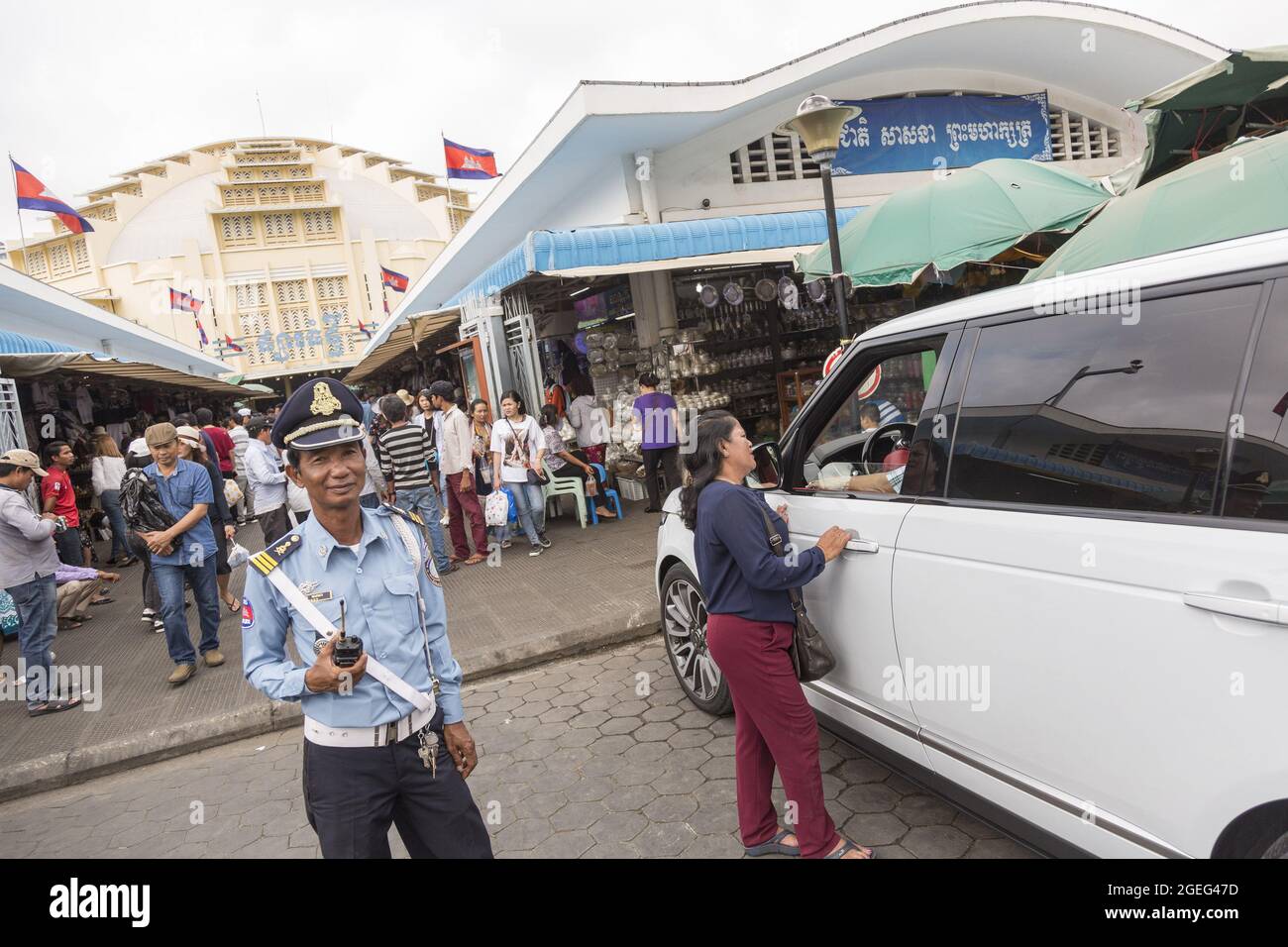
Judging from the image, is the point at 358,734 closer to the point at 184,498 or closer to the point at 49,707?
the point at 184,498

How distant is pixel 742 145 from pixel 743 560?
383 inches

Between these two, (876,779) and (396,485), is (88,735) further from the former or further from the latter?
(876,779)

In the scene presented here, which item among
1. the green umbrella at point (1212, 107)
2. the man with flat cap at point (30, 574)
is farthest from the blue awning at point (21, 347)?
the green umbrella at point (1212, 107)

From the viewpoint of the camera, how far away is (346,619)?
2182mm

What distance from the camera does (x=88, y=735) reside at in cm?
525

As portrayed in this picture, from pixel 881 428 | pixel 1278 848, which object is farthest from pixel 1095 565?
pixel 881 428

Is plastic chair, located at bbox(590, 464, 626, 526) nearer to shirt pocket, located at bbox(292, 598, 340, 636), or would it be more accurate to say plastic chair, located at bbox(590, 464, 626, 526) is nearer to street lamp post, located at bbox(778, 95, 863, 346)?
street lamp post, located at bbox(778, 95, 863, 346)

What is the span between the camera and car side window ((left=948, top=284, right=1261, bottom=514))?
1.92 metres

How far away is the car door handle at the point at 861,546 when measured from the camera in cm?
287

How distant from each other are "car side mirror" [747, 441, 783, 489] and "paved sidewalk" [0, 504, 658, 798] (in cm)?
244

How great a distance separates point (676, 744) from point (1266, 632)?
2.87 metres

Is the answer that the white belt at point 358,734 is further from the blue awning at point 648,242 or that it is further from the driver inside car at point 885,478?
the blue awning at point 648,242

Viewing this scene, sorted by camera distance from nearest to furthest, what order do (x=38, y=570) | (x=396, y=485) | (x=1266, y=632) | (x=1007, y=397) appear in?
Answer: (x=1266, y=632), (x=1007, y=397), (x=38, y=570), (x=396, y=485)
